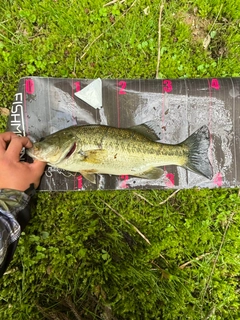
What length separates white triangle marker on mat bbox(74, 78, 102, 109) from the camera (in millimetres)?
3566

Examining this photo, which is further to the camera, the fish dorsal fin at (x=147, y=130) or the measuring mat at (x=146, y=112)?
the measuring mat at (x=146, y=112)

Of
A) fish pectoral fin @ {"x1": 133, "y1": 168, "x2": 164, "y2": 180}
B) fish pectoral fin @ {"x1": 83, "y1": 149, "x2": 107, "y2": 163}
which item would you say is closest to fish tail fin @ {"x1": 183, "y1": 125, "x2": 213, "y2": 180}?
fish pectoral fin @ {"x1": 133, "y1": 168, "x2": 164, "y2": 180}

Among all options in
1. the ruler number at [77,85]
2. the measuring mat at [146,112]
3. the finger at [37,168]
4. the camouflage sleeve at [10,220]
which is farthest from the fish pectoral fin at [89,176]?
the ruler number at [77,85]

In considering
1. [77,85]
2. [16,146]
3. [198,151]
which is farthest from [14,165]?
[198,151]

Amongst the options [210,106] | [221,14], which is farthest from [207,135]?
[221,14]

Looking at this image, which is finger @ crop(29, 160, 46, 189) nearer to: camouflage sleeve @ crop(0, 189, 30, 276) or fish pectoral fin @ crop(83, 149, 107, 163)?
camouflage sleeve @ crop(0, 189, 30, 276)

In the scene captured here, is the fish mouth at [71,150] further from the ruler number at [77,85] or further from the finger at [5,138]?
the ruler number at [77,85]

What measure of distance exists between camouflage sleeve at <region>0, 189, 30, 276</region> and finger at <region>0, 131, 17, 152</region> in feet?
1.31

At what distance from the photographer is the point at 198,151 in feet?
11.2

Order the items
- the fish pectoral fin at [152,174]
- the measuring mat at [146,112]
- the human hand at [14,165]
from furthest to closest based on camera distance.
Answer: the measuring mat at [146,112] → the fish pectoral fin at [152,174] → the human hand at [14,165]

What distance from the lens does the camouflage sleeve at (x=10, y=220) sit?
2.89m

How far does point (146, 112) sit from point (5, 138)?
1460 mm

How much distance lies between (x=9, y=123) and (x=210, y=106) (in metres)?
2.12

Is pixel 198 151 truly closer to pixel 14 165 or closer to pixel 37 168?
pixel 37 168
